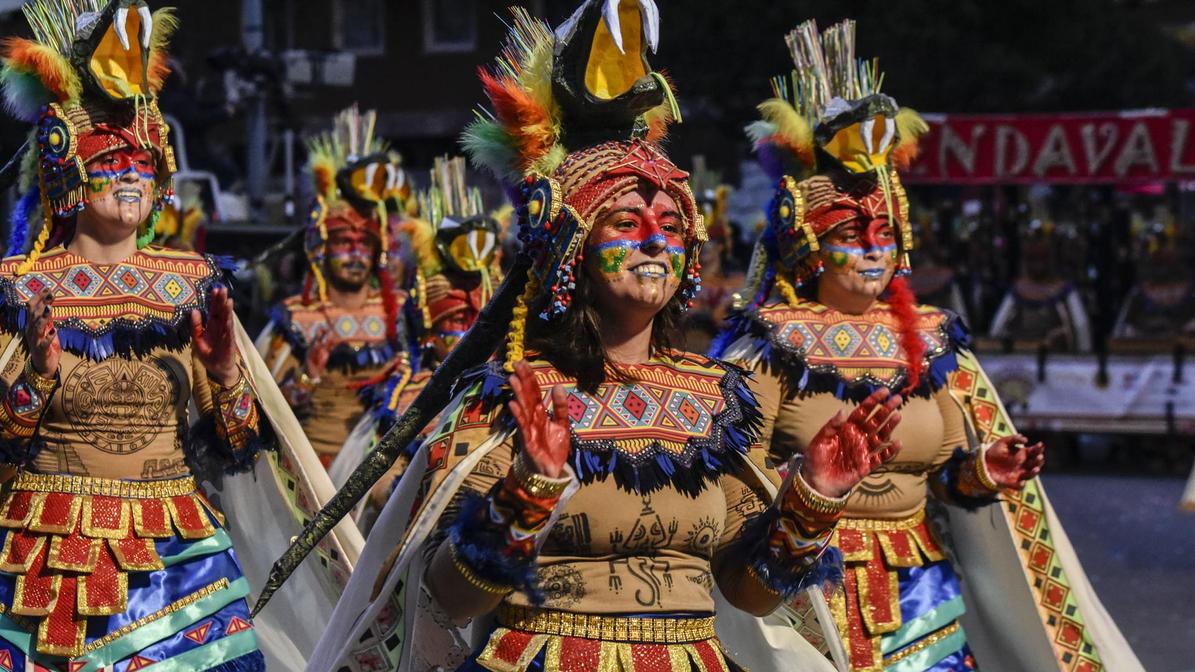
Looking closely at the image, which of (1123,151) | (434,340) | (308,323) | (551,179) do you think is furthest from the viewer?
(1123,151)

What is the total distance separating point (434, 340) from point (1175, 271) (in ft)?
30.9

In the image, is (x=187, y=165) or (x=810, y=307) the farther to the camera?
(x=187, y=165)

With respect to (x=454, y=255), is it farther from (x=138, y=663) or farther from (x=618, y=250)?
(x=618, y=250)

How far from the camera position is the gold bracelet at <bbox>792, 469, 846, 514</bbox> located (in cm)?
372

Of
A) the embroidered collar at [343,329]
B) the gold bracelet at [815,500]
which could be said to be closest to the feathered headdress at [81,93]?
the gold bracelet at [815,500]

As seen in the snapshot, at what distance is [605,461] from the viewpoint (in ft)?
12.5

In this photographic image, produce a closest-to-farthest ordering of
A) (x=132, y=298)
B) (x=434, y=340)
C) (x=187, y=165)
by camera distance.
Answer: (x=132, y=298) → (x=434, y=340) → (x=187, y=165)

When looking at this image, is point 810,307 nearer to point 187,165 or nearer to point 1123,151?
point 1123,151

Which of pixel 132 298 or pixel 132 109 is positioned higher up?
pixel 132 109

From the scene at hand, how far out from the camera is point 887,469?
5754 millimetres

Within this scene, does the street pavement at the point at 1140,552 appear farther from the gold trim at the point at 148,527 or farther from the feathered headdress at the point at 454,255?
the gold trim at the point at 148,527

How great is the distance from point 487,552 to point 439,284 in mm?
5363

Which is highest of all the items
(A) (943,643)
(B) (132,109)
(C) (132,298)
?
(B) (132,109)

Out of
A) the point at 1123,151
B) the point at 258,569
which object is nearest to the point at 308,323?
the point at 258,569
